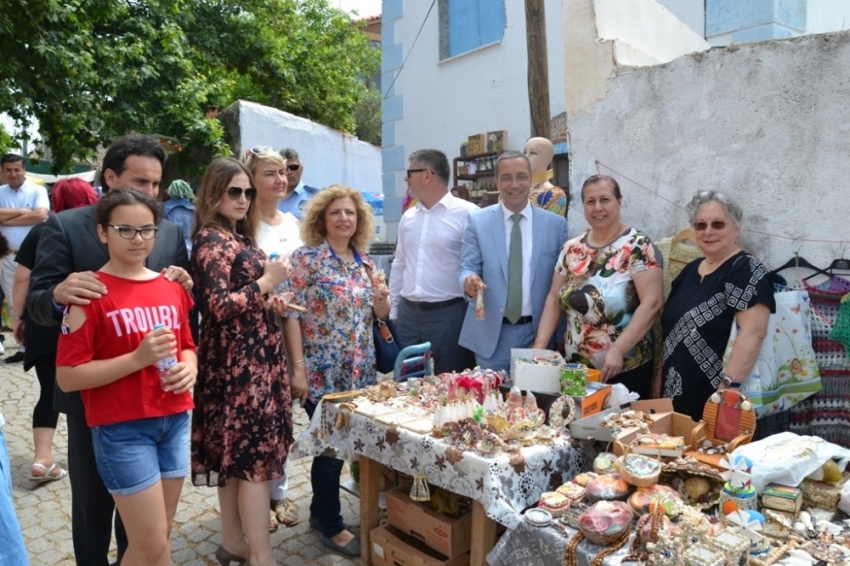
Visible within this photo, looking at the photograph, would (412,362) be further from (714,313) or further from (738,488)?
(738,488)

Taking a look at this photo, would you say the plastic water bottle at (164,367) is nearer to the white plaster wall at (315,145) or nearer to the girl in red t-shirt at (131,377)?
the girl in red t-shirt at (131,377)

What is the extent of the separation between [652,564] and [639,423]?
0.78 m

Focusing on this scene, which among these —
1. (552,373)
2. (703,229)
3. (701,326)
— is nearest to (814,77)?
(703,229)

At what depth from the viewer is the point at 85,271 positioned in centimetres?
239

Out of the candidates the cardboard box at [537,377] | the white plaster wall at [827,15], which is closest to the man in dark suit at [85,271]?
the cardboard box at [537,377]

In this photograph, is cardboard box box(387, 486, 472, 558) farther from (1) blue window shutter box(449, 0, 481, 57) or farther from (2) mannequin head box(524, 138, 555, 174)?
(1) blue window shutter box(449, 0, 481, 57)

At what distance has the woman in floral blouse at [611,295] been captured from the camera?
10.3ft

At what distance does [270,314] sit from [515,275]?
4.67 ft

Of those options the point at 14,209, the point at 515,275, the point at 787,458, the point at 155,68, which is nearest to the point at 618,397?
the point at 787,458

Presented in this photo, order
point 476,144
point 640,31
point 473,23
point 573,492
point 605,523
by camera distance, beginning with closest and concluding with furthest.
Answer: point 605,523 < point 573,492 < point 640,31 < point 476,144 < point 473,23

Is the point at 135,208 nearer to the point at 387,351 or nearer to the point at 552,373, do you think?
the point at 387,351

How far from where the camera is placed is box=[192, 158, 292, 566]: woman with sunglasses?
280 centimetres

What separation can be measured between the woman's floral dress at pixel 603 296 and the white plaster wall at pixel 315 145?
32.9 feet

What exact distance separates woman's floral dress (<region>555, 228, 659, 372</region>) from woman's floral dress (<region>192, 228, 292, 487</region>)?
5.07ft
